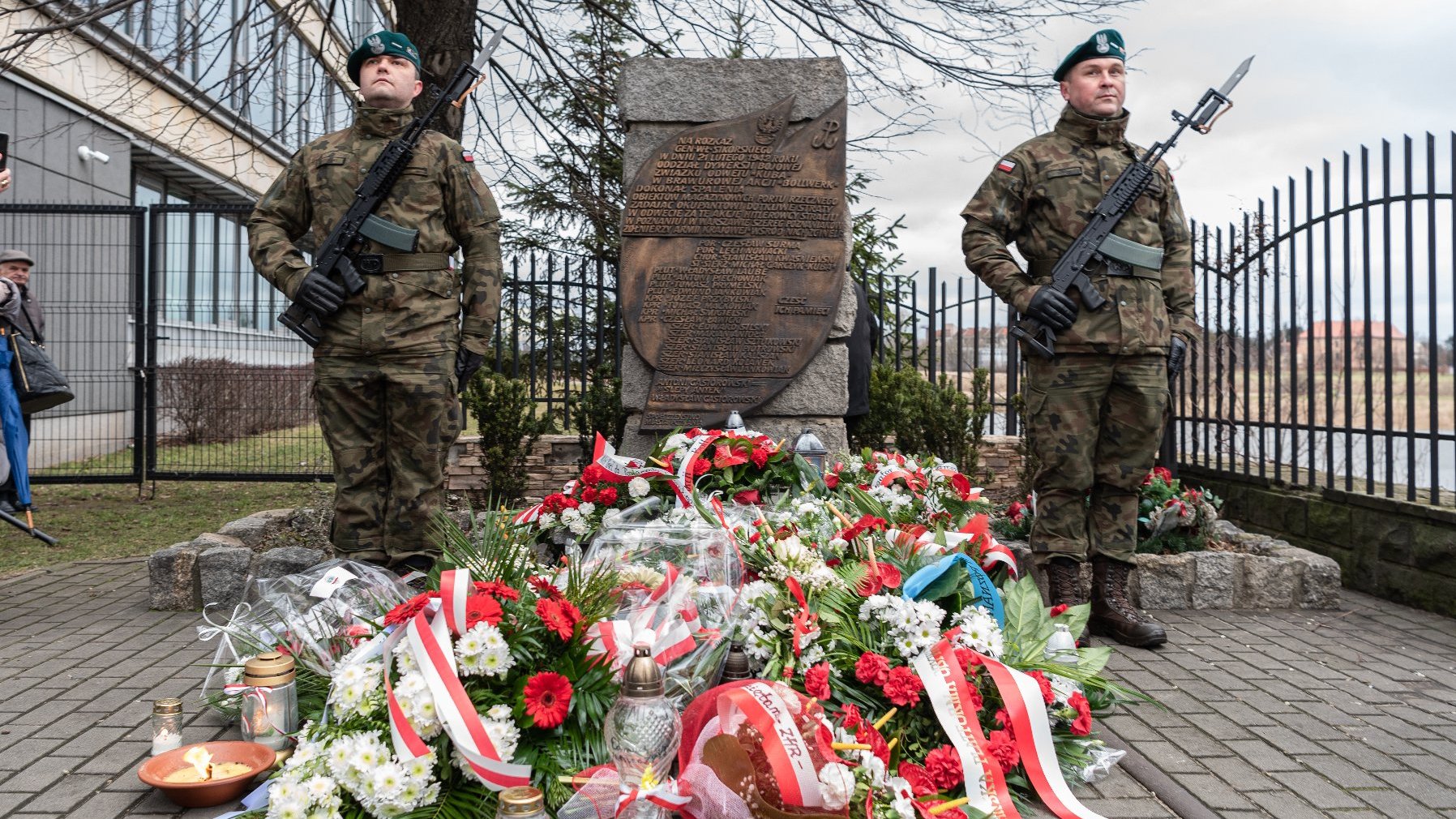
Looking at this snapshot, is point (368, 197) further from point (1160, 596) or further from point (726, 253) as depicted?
point (1160, 596)

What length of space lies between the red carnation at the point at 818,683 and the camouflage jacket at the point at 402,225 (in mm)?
2133

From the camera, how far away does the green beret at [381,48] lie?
3959mm

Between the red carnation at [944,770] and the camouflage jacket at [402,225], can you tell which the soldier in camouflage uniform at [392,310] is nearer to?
the camouflage jacket at [402,225]

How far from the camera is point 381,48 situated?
396cm

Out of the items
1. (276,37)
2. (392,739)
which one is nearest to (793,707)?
(392,739)

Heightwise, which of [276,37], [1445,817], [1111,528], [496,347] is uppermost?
[276,37]

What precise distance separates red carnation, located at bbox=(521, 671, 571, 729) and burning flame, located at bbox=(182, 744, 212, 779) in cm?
81

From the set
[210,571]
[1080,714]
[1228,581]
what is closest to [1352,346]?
[1228,581]

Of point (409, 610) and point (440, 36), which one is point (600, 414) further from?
point (409, 610)

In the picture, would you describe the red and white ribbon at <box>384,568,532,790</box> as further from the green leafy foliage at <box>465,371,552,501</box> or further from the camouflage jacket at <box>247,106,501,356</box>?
the green leafy foliage at <box>465,371,552,501</box>

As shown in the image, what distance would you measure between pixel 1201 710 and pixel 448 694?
2328 millimetres

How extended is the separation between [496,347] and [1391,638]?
18.5 feet

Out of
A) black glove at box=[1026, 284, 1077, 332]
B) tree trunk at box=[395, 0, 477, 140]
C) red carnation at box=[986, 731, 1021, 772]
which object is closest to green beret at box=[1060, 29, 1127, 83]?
black glove at box=[1026, 284, 1077, 332]

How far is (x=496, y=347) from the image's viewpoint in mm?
7469
